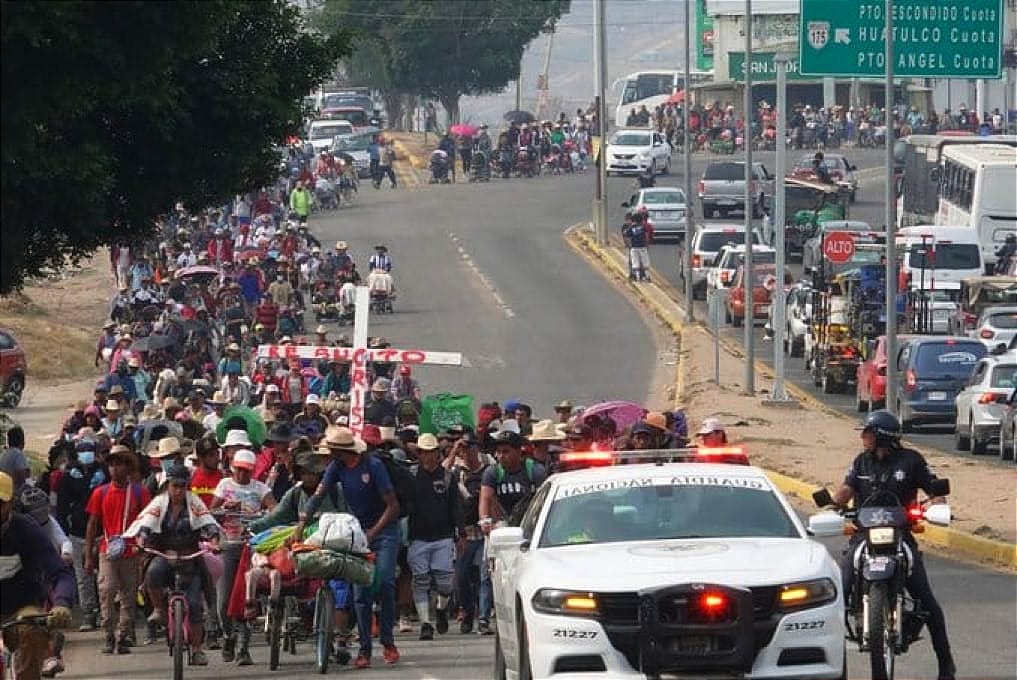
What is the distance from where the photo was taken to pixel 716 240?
200 feet

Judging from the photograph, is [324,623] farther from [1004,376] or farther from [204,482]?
[1004,376]

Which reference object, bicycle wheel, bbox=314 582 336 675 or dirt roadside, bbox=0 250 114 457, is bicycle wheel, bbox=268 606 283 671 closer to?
bicycle wheel, bbox=314 582 336 675

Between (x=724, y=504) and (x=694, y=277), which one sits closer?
(x=724, y=504)

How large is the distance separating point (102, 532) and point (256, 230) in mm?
41044

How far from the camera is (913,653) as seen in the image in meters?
17.9

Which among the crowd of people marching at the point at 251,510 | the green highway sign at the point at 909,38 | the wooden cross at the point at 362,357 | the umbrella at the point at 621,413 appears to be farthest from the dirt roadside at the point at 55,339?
the crowd of people marching at the point at 251,510

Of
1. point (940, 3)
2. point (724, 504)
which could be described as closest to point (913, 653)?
point (724, 504)

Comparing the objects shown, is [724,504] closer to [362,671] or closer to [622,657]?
[622,657]

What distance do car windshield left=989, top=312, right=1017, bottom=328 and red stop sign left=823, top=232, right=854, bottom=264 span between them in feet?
12.3

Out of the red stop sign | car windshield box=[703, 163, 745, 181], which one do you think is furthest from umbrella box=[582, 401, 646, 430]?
car windshield box=[703, 163, 745, 181]

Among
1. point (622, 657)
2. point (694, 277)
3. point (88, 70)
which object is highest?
point (88, 70)

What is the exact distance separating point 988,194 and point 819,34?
1262 cm

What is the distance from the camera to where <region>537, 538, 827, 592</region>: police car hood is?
44.0 feet

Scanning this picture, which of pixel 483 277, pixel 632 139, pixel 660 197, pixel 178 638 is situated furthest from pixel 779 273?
pixel 632 139
